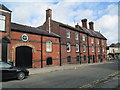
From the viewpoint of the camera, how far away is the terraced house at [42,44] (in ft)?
46.7

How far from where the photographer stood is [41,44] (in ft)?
61.0

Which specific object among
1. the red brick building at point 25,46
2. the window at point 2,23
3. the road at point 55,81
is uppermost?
the window at point 2,23

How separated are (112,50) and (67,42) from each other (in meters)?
48.9

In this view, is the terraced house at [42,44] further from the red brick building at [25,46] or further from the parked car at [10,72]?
the parked car at [10,72]

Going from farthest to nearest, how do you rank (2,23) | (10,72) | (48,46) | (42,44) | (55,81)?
(48,46), (42,44), (2,23), (10,72), (55,81)

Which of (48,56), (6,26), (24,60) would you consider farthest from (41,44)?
(6,26)

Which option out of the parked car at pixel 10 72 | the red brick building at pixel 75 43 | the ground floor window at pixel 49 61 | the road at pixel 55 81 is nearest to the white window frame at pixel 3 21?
the parked car at pixel 10 72

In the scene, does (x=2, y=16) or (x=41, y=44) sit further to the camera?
(x=41, y=44)

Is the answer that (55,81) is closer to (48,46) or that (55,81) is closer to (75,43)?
(48,46)

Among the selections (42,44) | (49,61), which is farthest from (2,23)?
(49,61)

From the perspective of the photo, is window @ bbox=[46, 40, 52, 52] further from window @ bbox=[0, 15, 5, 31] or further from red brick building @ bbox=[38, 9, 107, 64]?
window @ bbox=[0, 15, 5, 31]

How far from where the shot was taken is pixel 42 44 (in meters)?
18.7

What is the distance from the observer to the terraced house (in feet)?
46.7

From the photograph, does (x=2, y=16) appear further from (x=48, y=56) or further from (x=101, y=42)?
(x=101, y=42)
